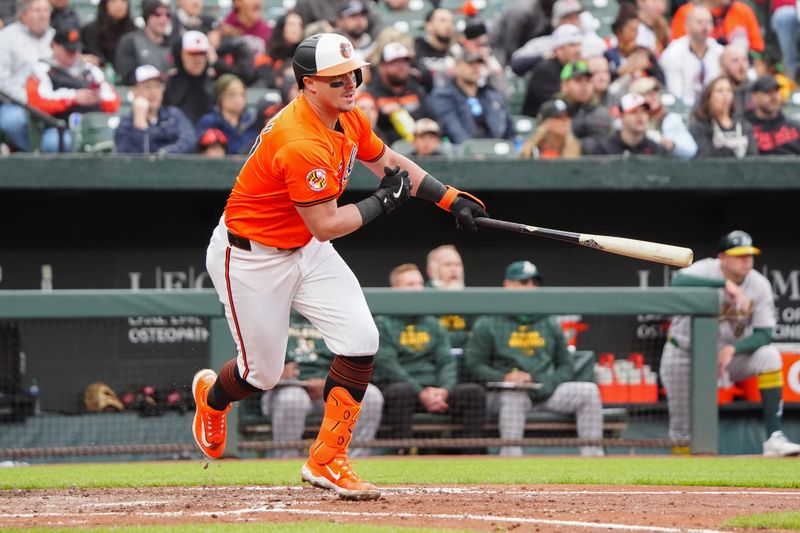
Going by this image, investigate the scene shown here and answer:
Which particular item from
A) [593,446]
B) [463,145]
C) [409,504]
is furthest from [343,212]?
[463,145]

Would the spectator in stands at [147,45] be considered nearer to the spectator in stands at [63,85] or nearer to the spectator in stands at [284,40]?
the spectator in stands at [63,85]

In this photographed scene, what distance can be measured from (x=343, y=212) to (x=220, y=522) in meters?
1.22

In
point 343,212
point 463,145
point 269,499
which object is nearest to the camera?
point 343,212

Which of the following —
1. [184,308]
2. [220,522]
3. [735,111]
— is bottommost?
[220,522]

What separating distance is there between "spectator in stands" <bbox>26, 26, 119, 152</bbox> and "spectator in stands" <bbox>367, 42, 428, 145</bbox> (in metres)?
2.16

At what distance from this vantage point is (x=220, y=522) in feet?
13.6

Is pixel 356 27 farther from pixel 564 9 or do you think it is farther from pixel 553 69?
pixel 564 9

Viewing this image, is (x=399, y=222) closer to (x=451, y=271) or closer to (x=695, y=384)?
(x=451, y=271)

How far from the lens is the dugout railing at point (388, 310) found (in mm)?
7352

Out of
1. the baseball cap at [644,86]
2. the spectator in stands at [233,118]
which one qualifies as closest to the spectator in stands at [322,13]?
the spectator in stands at [233,118]

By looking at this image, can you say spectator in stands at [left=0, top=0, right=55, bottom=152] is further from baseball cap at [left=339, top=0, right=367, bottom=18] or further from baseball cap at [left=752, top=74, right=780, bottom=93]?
baseball cap at [left=752, top=74, right=780, bottom=93]

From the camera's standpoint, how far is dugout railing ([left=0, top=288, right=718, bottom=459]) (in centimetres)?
735

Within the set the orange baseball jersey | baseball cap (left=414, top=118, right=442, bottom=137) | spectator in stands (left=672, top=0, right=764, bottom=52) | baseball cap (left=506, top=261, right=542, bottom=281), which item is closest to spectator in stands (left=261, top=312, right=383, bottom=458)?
baseball cap (left=506, top=261, right=542, bottom=281)

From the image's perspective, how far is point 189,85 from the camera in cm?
943
